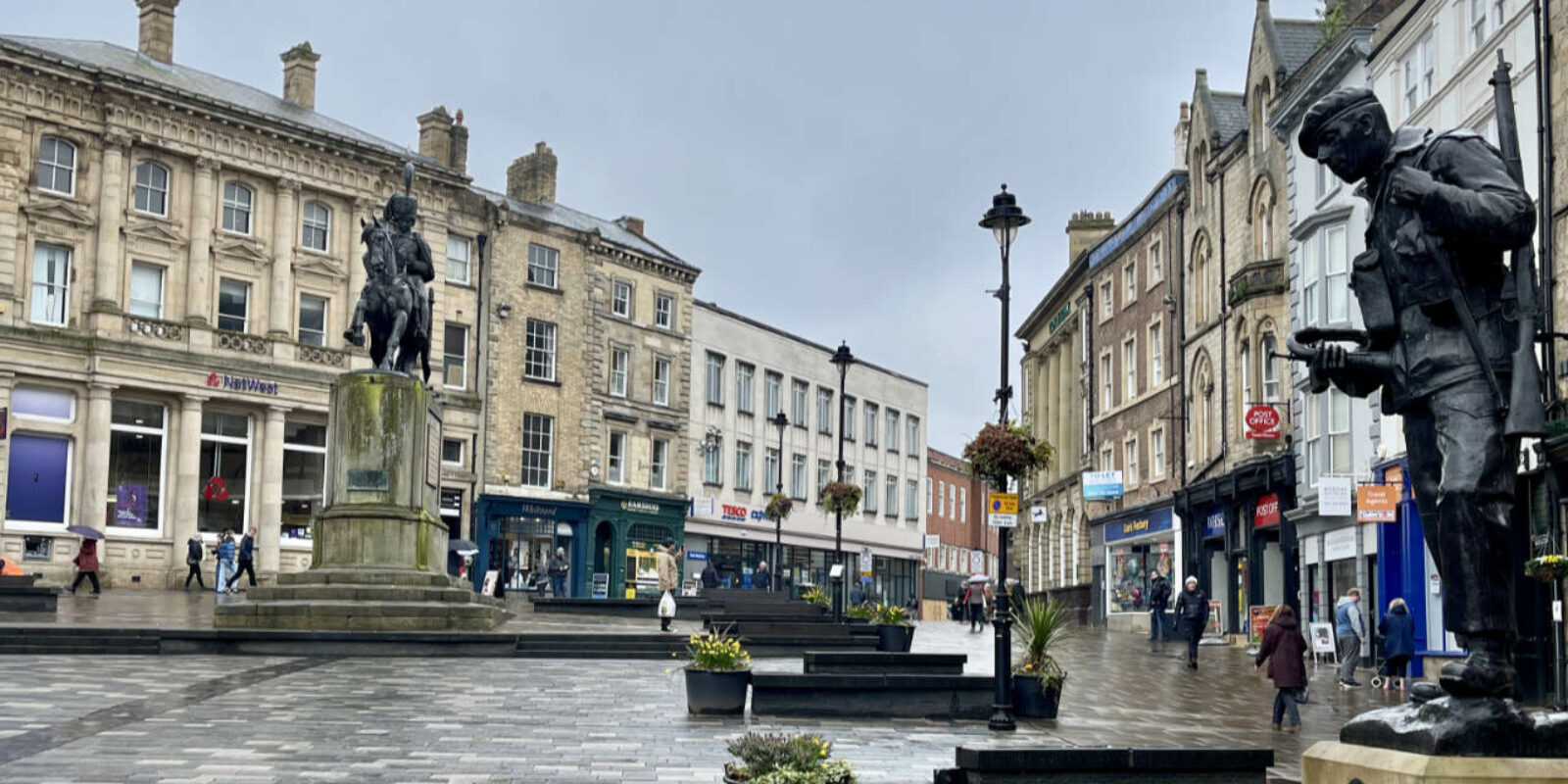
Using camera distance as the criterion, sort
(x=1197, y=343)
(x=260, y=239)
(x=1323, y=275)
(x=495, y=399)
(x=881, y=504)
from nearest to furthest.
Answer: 1. (x=1323, y=275)
2. (x=1197, y=343)
3. (x=260, y=239)
4. (x=495, y=399)
5. (x=881, y=504)

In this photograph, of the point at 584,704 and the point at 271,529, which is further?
the point at 271,529

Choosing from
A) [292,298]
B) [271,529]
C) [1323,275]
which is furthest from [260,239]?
[1323,275]

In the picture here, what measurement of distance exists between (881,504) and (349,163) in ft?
126

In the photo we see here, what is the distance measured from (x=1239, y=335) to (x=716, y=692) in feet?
95.0

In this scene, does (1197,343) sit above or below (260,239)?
below

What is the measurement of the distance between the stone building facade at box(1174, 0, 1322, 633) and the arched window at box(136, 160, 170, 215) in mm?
30417

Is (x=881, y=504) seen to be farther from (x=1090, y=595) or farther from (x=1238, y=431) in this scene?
(x=1238, y=431)

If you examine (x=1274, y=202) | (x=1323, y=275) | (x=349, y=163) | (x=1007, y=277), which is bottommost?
(x=1007, y=277)

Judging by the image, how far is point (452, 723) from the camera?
13680 mm

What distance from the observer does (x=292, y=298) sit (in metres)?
49.4

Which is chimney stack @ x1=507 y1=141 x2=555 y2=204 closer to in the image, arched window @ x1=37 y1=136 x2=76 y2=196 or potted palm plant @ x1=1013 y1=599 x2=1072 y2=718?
arched window @ x1=37 y1=136 x2=76 y2=196

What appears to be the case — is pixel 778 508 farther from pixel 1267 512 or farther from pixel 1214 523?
pixel 1267 512

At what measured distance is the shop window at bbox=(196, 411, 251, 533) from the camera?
46.6 meters

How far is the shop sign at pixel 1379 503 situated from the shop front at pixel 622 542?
32.2m
